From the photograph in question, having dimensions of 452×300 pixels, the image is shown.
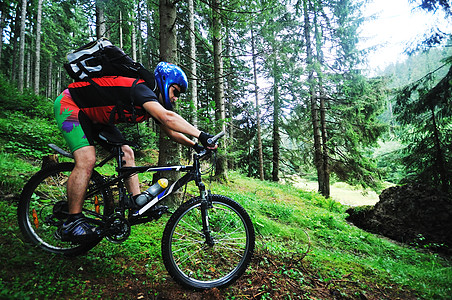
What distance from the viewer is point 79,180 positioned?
2.33m

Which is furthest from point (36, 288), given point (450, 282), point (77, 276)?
point (450, 282)

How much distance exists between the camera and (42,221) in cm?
264

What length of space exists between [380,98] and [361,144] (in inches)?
Answer: 110

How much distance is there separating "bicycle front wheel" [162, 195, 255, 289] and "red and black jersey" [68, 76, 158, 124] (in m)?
1.25

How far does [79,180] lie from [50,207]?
84 cm

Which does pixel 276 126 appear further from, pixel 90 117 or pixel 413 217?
pixel 90 117

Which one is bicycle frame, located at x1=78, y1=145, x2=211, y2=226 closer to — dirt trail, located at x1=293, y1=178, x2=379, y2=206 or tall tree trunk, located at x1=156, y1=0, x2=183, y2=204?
tall tree trunk, located at x1=156, y1=0, x2=183, y2=204

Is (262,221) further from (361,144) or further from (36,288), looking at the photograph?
(361,144)

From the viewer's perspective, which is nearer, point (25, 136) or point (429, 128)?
point (25, 136)

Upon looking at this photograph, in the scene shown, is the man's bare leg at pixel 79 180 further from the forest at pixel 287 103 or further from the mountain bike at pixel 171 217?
the forest at pixel 287 103

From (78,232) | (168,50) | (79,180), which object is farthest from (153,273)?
(168,50)

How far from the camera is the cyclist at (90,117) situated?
2.27 m

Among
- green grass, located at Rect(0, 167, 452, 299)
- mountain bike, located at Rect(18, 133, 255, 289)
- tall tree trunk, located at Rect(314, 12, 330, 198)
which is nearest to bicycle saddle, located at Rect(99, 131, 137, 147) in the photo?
mountain bike, located at Rect(18, 133, 255, 289)

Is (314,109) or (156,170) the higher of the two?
(314,109)
